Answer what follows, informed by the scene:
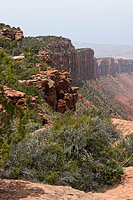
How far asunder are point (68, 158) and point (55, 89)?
16.9 meters

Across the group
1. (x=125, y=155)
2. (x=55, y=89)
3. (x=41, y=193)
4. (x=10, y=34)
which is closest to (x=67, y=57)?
(x=10, y=34)

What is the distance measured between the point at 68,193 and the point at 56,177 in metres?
1.24

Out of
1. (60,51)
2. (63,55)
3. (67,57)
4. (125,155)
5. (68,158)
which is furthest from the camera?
(67,57)

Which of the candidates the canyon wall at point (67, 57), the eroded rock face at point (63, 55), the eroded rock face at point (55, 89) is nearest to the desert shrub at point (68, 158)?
the eroded rock face at point (55, 89)

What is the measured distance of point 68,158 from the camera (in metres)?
10.4

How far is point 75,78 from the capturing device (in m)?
92.9

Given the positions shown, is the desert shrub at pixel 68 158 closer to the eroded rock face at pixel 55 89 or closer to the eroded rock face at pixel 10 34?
the eroded rock face at pixel 55 89

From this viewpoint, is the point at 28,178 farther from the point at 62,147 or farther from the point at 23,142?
the point at 62,147

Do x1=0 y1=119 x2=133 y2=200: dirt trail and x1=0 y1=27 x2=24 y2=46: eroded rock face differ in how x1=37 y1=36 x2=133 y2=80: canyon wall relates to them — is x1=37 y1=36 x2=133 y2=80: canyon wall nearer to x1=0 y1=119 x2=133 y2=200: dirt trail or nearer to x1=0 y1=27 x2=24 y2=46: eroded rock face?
x1=0 y1=27 x2=24 y2=46: eroded rock face

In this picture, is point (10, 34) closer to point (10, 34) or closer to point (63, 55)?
point (10, 34)

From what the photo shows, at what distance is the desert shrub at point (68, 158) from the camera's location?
8766 mm

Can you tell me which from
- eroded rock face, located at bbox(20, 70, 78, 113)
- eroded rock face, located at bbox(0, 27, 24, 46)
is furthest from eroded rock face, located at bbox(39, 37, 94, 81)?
eroded rock face, located at bbox(20, 70, 78, 113)

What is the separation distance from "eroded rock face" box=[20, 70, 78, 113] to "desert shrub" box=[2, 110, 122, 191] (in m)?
13.1

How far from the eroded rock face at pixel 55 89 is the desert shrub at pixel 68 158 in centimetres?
1310
